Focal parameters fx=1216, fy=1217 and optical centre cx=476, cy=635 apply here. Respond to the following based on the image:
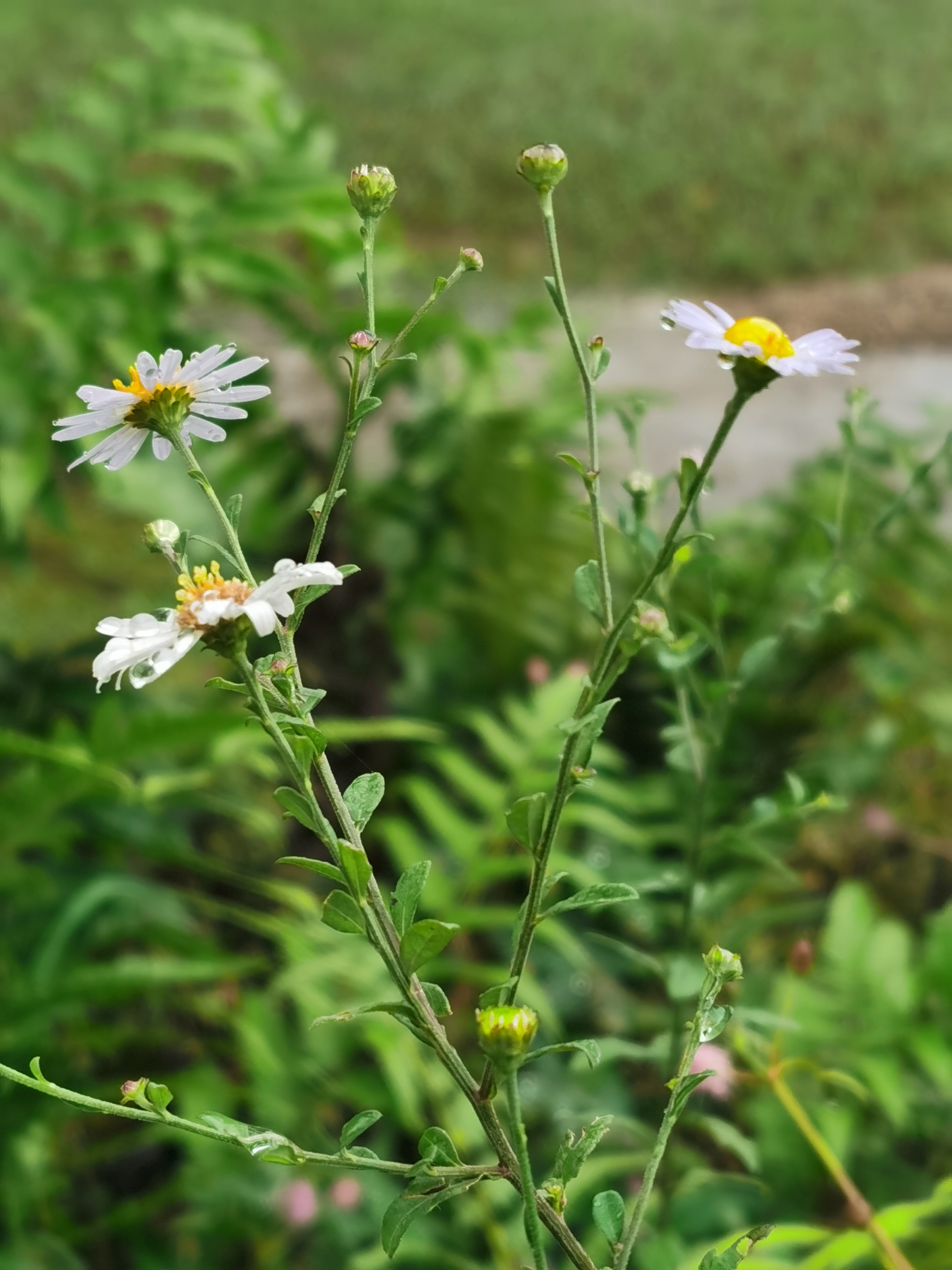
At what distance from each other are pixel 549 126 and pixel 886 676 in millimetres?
1281

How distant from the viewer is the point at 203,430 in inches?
10.4

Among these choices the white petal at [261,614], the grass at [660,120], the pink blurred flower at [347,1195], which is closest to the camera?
the white petal at [261,614]

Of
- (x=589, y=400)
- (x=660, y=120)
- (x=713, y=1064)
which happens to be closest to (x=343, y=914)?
(x=589, y=400)

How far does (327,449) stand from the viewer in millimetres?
1092

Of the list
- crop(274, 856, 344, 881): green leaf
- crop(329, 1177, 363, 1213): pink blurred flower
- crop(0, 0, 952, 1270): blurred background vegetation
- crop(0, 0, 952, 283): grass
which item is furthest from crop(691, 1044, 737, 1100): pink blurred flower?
crop(0, 0, 952, 283): grass

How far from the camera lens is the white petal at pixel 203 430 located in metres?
0.25

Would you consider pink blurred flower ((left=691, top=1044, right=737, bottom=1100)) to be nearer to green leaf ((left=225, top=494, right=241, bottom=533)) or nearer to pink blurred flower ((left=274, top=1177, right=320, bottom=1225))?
pink blurred flower ((left=274, top=1177, right=320, bottom=1225))

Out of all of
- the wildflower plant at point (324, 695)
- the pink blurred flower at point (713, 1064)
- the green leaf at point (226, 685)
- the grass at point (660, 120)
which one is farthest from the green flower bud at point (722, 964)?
the grass at point (660, 120)

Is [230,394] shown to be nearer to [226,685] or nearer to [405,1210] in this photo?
[226,685]

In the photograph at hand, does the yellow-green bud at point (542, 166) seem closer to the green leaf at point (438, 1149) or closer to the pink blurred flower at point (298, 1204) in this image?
the green leaf at point (438, 1149)

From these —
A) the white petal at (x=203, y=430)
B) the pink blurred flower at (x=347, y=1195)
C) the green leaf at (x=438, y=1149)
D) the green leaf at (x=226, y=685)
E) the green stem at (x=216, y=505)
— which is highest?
the white petal at (x=203, y=430)

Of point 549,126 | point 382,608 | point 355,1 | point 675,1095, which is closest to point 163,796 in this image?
point 382,608

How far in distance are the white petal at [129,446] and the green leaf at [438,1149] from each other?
5.8 inches

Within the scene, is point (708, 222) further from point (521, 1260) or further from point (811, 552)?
point (521, 1260)
